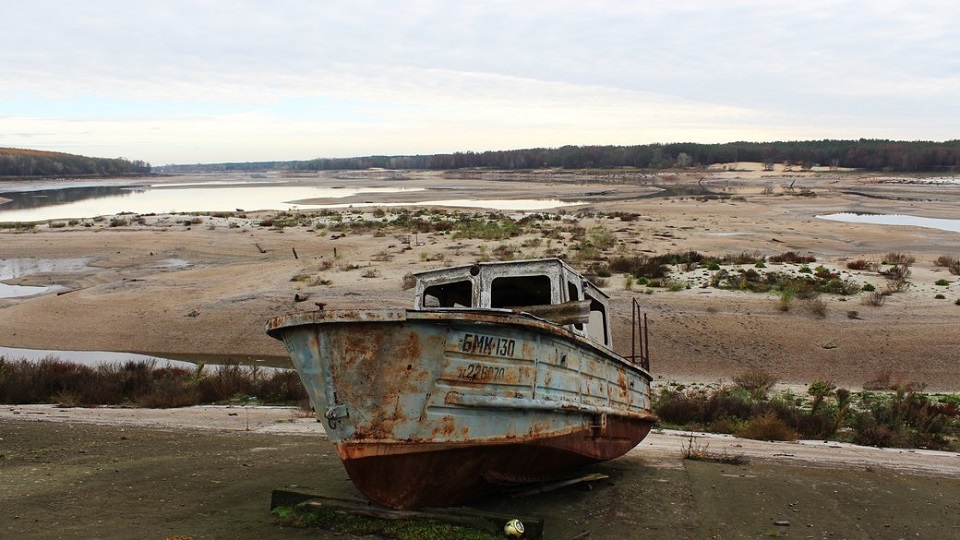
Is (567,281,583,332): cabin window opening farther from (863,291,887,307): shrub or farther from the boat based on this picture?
(863,291,887,307): shrub

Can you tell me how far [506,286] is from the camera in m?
11.8

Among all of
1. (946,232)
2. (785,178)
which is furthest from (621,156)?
(946,232)

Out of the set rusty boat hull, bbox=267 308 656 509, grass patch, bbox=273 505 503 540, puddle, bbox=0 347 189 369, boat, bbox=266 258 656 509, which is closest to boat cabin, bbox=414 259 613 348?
boat, bbox=266 258 656 509

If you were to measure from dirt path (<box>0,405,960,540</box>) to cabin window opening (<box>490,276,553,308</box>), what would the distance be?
2525 millimetres

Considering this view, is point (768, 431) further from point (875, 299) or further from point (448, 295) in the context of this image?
point (875, 299)

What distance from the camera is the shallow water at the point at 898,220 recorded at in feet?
162

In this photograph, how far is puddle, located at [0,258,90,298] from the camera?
30.6 metres

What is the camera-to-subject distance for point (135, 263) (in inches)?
1398

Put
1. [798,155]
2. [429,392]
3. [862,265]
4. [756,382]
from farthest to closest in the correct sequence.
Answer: [798,155], [862,265], [756,382], [429,392]

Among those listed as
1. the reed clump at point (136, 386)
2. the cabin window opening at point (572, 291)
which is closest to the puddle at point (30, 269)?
the reed clump at point (136, 386)

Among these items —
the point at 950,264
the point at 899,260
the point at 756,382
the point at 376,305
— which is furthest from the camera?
the point at 899,260

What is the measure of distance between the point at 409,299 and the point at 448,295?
42.7 ft

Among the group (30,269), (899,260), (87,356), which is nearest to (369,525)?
(87,356)

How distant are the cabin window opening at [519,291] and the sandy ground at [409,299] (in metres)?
8.66
